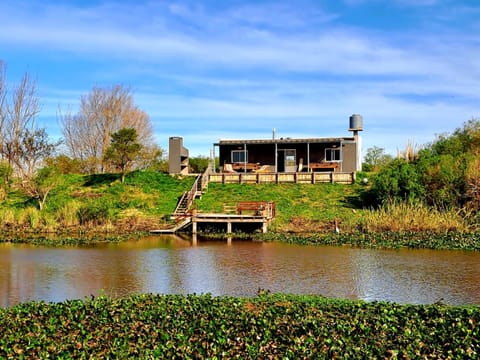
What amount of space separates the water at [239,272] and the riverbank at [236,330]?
252 centimetres

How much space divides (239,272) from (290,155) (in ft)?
88.8

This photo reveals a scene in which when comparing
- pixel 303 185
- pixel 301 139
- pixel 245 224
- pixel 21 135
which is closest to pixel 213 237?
pixel 245 224

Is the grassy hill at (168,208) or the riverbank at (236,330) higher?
the grassy hill at (168,208)

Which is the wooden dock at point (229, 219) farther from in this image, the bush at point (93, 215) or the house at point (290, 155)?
the house at point (290, 155)

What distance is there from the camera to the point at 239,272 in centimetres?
1581

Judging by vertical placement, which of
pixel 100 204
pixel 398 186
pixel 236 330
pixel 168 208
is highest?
pixel 398 186

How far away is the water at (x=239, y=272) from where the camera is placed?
42.6 ft

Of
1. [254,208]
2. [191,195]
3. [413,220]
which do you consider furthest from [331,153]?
[413,220]

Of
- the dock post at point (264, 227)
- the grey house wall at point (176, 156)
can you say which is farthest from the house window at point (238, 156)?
the dock post at point (264, 227)

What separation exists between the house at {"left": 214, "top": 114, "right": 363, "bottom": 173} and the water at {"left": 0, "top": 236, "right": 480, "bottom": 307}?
62.6 ft

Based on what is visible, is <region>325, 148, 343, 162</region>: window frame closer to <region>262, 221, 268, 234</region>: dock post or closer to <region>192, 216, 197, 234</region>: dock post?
<region>262, 221, 268, 234</region>: dock post

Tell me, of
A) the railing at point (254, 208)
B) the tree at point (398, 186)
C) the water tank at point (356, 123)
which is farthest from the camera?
the water tank at point (356, 123)

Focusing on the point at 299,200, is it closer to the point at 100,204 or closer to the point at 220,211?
the point at 220,211

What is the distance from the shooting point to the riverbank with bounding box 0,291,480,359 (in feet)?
25.7
